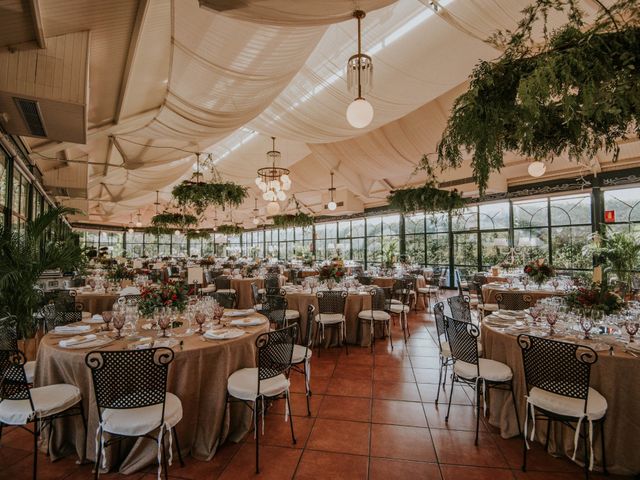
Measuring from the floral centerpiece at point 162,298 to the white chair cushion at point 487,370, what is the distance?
2751mm

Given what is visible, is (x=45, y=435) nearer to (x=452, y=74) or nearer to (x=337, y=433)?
(x=337, y=433)

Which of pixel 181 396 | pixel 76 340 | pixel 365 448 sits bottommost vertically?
pixel 365 448

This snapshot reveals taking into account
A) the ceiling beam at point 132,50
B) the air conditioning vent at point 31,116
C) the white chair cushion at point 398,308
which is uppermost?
the ceiling beam at point 132,50

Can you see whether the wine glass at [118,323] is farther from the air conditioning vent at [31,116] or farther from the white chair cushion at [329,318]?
the white chair cushion at [329,318]

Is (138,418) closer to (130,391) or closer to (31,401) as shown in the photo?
(130,391)

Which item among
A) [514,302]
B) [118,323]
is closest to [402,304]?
[514,302]

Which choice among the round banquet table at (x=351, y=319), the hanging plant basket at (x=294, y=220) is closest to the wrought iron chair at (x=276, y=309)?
the round banquet table at (x=351, y=319)

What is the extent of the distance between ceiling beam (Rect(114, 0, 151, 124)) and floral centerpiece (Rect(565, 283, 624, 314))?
4657 millimetres

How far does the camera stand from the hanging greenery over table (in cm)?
189

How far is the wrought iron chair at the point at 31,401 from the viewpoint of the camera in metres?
2.30

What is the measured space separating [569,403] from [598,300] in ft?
4.14

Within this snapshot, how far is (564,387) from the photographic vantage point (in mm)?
2480

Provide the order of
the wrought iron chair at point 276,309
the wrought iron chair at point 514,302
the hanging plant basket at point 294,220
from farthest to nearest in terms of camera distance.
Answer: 1. the hanging plant basket at point 294,220
2. the wrought iron chair at point 514,302
3. the wrought iron chair at point 276,309

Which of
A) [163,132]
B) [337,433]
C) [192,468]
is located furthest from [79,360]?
[163,132]
